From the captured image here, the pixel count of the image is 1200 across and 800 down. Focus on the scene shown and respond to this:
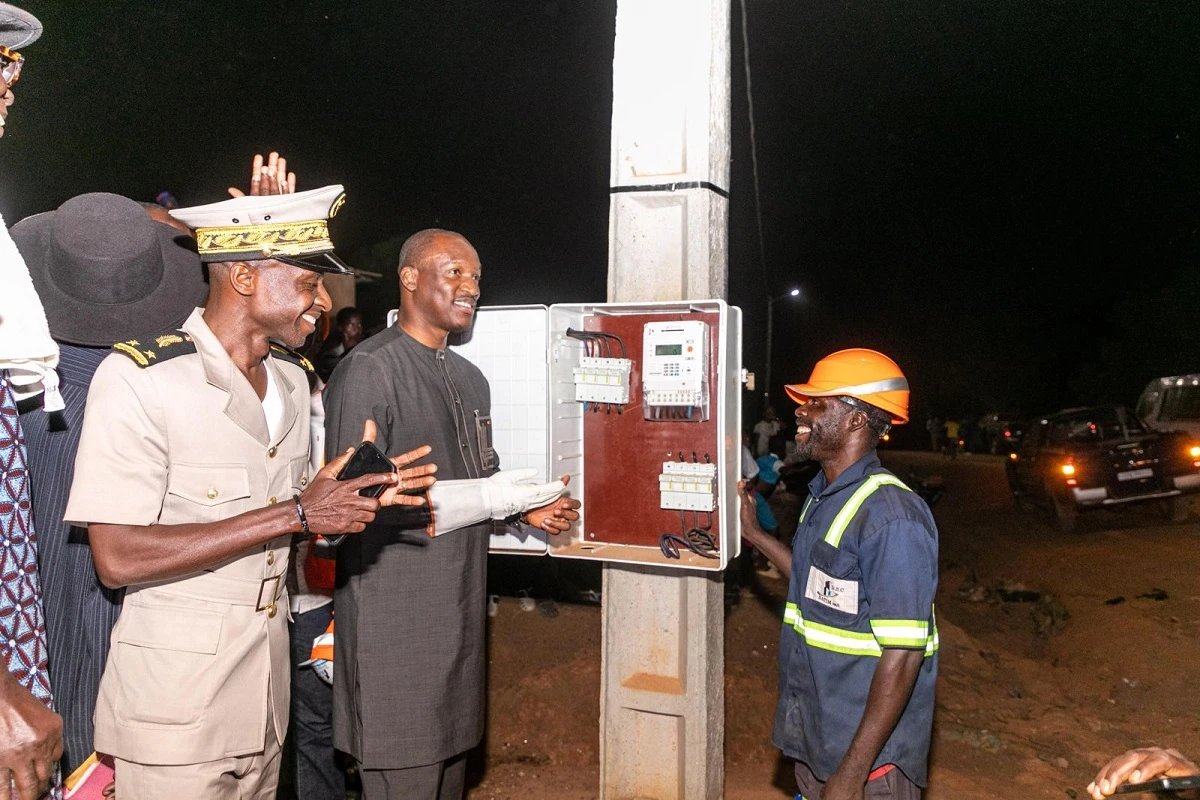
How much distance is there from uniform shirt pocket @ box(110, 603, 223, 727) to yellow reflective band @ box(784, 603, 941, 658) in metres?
1.75

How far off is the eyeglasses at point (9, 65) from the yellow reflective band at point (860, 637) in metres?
2.53

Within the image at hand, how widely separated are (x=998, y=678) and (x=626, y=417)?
→ 5575 millimetres

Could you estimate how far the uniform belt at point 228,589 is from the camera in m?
2.14

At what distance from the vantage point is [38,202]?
24.6 ft

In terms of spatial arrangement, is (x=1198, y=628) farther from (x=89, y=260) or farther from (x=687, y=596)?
(x=89, y=260)

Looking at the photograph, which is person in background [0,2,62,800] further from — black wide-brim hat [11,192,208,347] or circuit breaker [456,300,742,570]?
circuit breaker [456,300,742,570]

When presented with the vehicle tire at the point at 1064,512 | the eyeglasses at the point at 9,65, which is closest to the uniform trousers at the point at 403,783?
the eyeglasses at the point at 9,65

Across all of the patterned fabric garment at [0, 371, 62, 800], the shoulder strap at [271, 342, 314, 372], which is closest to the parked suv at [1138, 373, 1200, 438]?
the shoulder strap at [271, 342, 314, 372]

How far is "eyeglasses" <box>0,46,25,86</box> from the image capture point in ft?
5.62

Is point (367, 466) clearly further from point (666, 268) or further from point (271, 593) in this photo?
point (666, 268)

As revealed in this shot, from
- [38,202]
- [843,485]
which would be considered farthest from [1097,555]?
[38,202]

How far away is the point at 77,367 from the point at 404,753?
150 cm

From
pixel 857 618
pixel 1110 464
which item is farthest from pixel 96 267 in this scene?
pixel 1110 464

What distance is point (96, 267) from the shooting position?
237cm
